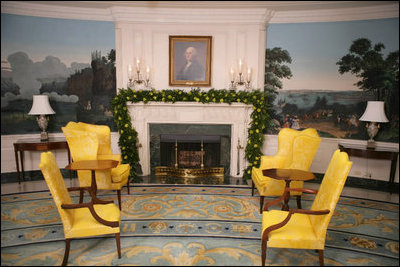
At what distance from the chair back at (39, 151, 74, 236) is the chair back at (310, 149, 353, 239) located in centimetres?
264

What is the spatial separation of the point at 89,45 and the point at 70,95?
4.10ft

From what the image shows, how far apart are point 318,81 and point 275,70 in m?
1.02

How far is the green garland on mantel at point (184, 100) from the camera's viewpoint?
6.03m

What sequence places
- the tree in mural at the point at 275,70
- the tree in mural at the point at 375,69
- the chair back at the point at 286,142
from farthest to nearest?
the tree in mural at the point at 275,70 → the tree in mural at the point at 375,69 → the chair back at the point at 286,142

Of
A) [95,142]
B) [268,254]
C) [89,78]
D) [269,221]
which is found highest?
[89,78]

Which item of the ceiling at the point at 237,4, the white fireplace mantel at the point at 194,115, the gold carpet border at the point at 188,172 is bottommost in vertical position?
the gold carpet border at the point at 188,172

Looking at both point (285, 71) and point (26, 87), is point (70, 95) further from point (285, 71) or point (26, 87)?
point (285, 71)

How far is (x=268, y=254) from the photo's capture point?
335 centimetres

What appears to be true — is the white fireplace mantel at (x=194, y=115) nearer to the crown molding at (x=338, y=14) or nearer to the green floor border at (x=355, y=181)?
the green floor border at (x=355, y=181)

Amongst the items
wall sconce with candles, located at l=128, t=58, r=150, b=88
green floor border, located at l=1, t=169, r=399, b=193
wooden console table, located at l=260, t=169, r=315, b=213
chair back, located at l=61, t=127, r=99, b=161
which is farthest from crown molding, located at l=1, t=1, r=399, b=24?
wooden console table, located at l=260, t=169, r=315, b=213

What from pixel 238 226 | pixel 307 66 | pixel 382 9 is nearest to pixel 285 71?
pixel 307 66

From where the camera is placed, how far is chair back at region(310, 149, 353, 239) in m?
2.74

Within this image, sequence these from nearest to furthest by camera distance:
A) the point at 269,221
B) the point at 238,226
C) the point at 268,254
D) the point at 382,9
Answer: the point at 269,221 < the point at 268,254 < the point at 238,226 < the point at 382,9

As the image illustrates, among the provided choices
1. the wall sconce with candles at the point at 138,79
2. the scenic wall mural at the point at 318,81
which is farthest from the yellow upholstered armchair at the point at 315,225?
the wall sconce with candles at the point at 138,79
